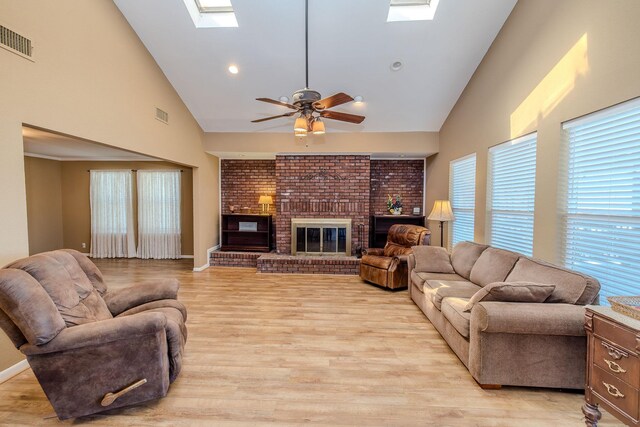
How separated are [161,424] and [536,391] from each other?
268 cm

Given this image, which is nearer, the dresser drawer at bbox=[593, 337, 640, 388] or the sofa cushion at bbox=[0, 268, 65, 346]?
the dresser drawer at bbox=[593, 337, 640, 388]

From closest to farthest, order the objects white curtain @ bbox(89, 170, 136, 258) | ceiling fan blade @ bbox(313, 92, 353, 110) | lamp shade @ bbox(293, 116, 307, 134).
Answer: ceiling fan blade @ bbox(313, 92, 353, 110) < lamp shade @ bbox(293, 116, 307, 134) < white curtain @ bbox(89, 170, 136, 258)

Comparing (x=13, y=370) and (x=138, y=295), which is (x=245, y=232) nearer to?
(x=138, y=295)

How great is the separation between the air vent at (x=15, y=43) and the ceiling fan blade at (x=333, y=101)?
2.51 m

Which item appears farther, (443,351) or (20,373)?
(443,351)

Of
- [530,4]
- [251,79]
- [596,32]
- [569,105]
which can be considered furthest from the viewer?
[251,79]

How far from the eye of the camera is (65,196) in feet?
21.1

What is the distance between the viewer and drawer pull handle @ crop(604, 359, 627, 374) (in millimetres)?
1472

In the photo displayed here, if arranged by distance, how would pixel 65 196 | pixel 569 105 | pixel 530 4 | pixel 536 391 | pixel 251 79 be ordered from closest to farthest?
pixel 536 391 < pixel 569 105 < pixel 530 4 < pixel 251 79 < pixel 65 196

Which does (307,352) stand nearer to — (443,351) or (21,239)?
(443,351)

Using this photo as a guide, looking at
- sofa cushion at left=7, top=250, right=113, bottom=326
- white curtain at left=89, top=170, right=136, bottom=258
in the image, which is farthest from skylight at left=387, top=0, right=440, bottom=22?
white curtain at left=89, top=170, right=136, bottom=258

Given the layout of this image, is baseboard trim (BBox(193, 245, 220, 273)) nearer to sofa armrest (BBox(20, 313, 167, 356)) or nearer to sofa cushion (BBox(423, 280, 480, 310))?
sofa armrest (BBox(20, 313, 167, 356))

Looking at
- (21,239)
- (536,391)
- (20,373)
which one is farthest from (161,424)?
(536,391)

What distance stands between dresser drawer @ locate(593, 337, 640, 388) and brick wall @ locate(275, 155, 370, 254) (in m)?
4.31
